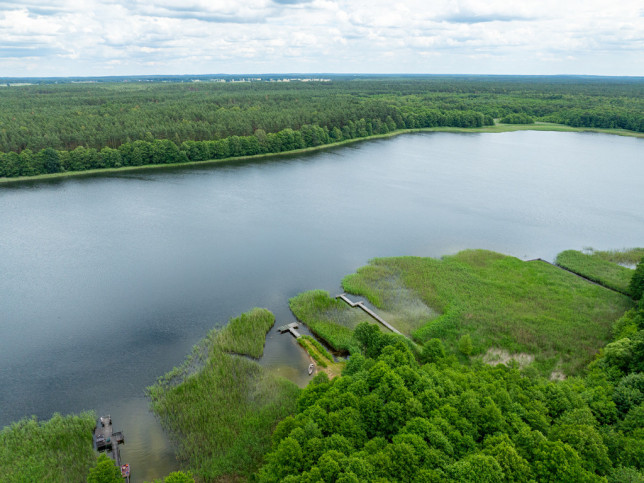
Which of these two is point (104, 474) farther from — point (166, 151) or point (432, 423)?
point (166, 151)

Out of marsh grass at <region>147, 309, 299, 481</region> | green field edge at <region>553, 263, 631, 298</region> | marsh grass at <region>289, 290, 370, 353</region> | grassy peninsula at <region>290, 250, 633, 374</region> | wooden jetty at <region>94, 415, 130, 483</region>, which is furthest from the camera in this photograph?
green field edge at <region>553, 263, 631, 298</region>

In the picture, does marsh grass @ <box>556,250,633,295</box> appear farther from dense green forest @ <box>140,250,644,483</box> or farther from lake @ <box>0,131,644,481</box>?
dense green forest @ <box>140,250,644,483</box>

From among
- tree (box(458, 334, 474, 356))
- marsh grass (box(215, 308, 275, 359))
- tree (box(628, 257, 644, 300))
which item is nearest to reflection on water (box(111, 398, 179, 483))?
marsh grass (box(215, 308, 275, 359))

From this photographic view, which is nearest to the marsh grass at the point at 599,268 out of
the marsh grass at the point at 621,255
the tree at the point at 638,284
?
the marsh grass at the point at 621,255

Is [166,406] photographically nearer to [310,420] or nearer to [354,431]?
[310,420]

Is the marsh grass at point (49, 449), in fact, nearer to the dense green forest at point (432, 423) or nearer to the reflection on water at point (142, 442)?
the reflection on water at point (142, 442)

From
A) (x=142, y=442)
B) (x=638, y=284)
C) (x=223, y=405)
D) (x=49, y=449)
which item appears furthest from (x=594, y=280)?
(x=49, y=449)
